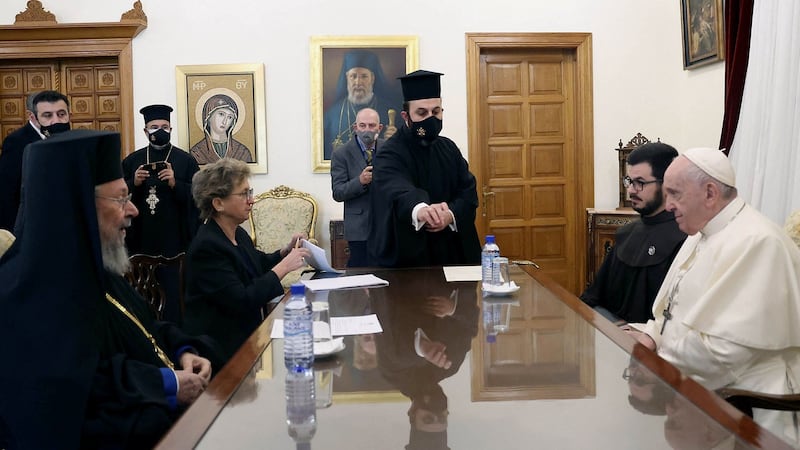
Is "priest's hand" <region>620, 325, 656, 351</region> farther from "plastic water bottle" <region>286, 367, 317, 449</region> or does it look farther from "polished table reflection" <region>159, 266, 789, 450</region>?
"plastic water bottle" <region>286, 367, 317, 449</region>

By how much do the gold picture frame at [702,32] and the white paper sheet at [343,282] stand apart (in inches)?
167

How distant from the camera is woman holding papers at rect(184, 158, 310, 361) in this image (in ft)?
10.3

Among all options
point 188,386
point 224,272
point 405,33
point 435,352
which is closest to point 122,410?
point 188,386

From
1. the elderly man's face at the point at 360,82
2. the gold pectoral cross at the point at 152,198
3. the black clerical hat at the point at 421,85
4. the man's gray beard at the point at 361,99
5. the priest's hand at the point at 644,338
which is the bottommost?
the priest's hand at the point at 644,338

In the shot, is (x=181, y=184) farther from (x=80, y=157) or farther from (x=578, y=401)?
(x=578, y=401)

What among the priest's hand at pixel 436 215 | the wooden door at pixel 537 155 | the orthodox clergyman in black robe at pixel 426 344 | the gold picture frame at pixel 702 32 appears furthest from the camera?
the wooden door at pixel 537 155

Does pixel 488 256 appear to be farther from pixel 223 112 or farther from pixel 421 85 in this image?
pixel 223 112

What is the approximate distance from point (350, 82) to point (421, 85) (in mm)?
3350

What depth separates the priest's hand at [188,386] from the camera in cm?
226

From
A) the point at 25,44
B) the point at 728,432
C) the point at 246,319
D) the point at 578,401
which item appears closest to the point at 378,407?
the point at 578,401

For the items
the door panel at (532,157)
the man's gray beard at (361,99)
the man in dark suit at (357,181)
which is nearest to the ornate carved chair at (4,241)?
the man in dark suit at (357,181)

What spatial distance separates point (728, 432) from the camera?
4.65 feet

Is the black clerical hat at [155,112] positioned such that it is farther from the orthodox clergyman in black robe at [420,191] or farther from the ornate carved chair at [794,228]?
the ornate carved chair at [794,228]

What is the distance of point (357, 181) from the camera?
5344 millimetres
